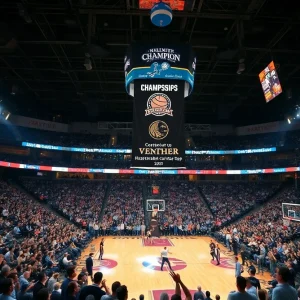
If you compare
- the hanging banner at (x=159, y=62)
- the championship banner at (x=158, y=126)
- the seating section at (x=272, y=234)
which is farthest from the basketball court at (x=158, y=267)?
the hanging banner at (x=159, y=62)

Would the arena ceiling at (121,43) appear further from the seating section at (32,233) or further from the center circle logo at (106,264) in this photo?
the center circle logo at (106,264)

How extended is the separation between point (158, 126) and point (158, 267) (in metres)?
9.24

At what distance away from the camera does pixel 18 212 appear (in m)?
23.1

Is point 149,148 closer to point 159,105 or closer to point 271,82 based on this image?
point 159,105

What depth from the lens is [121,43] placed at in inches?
603

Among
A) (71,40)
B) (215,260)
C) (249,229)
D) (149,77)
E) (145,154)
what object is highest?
(71,40)

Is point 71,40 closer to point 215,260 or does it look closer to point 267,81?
point 267,81

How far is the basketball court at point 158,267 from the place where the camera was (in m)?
12.3

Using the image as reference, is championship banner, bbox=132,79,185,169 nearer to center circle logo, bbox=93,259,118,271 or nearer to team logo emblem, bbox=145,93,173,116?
team logo emblem, bbox=145,93,173,116

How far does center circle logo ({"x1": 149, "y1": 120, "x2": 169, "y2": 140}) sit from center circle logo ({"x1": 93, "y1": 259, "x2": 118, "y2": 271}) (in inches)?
353

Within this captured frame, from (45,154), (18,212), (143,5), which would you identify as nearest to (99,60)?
(143,5)

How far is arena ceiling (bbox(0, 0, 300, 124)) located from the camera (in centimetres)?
1259

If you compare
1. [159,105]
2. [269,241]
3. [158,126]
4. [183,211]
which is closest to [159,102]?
[159,105]

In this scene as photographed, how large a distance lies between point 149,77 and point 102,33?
706 centimetres
